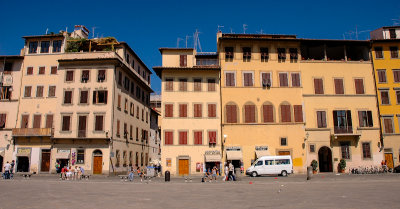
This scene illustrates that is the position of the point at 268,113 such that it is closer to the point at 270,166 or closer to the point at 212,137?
the point at 270,166

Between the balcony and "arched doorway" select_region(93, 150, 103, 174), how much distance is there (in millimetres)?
6075

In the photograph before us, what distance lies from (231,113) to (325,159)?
45.9 feet

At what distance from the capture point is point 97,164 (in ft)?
124

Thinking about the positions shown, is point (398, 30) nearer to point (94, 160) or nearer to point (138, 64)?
point (138, 64)

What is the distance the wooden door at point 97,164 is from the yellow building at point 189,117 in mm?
7335

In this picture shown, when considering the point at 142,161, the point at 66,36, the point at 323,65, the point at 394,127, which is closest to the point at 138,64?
the point at 66,36

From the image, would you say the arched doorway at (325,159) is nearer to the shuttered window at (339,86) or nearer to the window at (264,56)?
the shuttered window at (339,86)

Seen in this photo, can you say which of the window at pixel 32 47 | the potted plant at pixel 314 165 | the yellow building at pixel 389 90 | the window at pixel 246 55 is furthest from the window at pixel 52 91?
the yellow building at pixel 389 90

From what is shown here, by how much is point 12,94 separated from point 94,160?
1467cm

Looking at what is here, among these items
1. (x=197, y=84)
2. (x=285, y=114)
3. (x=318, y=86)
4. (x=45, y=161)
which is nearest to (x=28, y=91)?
(x=45, y=161)

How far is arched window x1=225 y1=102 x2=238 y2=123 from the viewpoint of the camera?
1528 inches

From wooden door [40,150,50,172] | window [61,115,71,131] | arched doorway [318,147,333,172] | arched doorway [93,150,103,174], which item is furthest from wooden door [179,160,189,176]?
arched doorway [318,147,333,172]

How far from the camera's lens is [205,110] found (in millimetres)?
38812

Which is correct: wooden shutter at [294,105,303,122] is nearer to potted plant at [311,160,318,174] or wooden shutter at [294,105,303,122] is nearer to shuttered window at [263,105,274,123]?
shuttered window at [263,105,274,123]
